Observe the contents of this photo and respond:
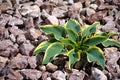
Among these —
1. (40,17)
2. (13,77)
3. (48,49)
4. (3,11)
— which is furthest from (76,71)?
(3,11)

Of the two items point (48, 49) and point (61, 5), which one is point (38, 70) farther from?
point (61, 5)

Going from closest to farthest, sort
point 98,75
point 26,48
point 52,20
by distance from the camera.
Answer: point 98,75
point 26,48
point 52,20

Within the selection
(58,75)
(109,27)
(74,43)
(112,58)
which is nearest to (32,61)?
(58,75)

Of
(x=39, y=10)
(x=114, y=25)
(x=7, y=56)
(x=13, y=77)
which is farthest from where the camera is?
(x=39, y=10)

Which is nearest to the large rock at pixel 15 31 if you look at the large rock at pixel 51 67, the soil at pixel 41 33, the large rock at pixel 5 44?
the soil at pixel 41 33

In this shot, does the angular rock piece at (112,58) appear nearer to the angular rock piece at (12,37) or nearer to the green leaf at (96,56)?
the green leaf at (96,56)

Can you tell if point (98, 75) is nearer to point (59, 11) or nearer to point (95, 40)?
point (95, 40)

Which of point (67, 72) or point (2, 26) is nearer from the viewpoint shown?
point (67, 72)

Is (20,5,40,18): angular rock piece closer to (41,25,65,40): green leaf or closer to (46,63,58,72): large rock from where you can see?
(41,25,65,40): green leaf
